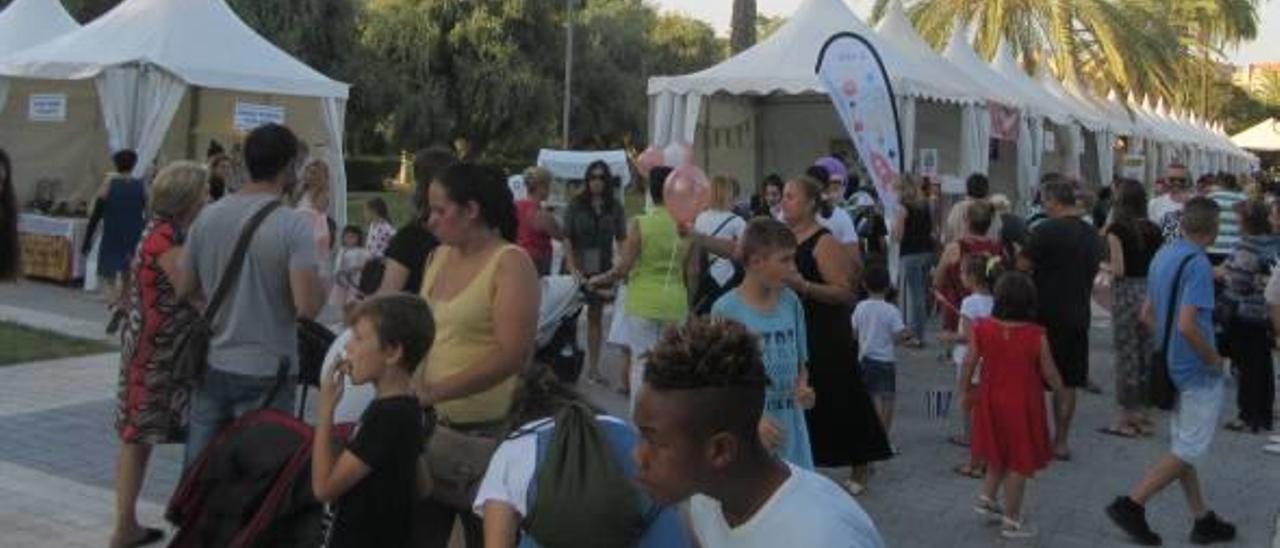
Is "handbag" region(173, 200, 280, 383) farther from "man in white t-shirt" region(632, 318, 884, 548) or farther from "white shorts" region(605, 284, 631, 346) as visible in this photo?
"white shorts" region(605, 284, 631, 346)

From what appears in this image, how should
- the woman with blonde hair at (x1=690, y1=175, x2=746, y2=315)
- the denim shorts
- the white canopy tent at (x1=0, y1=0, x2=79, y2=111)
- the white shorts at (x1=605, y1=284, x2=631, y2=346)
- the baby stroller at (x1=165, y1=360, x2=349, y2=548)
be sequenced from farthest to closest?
1. the white canopy tent at (x1=0, y1=0, x2=79, y2=111)
2. the white shorts at (x1=605, y1=284, x2=631, y2=346)
3. the denim shorts
4. the woman with blonde hair at (x1=690, y1=175, x2=746, y2=315)
5. the baby stroller at (x1=165, y1=360, x2=349, y2=548)

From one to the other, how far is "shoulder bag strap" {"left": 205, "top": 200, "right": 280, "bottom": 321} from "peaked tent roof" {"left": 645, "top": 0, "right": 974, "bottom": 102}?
1067 cm

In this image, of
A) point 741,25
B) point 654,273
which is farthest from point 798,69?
point 654,273

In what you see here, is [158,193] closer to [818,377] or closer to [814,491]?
[818,377]

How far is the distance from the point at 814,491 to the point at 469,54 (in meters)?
39.9

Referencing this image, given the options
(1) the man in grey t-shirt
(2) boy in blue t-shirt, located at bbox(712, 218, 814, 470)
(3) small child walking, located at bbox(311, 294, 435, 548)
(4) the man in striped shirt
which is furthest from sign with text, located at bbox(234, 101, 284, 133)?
(3) small child walking, located at bbox(311, 294, 435, 548)

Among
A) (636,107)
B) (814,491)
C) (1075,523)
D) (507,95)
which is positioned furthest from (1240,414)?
(636,107)

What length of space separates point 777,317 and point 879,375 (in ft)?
11.0

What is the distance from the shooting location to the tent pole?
63.5 feet

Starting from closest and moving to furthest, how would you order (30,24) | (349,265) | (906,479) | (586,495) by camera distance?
(586,495), (906,479), (349,265), (30,24)

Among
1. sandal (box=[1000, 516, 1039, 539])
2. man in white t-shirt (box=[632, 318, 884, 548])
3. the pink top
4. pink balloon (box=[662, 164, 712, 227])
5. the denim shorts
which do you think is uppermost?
pink balloon (box=[662, 164, 712, 227])

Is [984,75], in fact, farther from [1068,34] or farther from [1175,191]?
[1068,34]

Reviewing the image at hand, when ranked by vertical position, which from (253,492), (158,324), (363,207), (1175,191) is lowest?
(253,492)

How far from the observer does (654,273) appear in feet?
25.3
